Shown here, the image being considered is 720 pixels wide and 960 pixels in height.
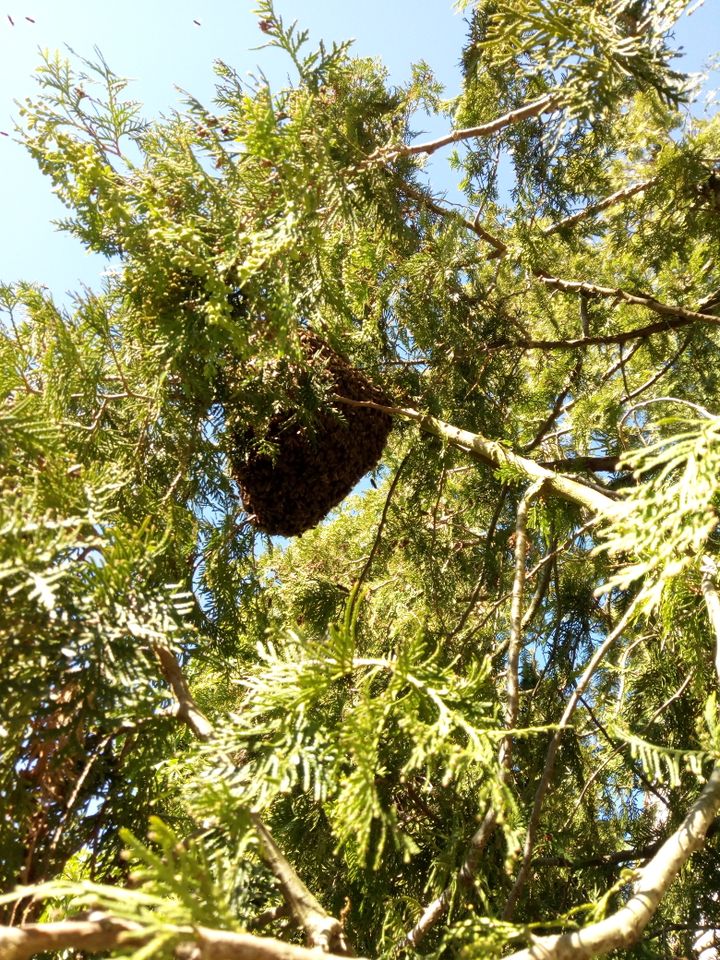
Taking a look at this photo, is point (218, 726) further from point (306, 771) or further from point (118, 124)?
point (118, 124)

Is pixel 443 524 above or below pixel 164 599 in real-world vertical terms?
above

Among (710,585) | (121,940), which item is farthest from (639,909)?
(121,940)

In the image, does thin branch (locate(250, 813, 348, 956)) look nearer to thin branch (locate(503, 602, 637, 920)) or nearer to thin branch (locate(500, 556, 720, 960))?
thin branch (locate(500, 556, 720, 960))

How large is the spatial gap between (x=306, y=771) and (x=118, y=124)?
77.6 inches

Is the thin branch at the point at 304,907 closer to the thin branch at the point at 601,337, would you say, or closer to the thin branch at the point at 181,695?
the thin branch at the point at 181,695

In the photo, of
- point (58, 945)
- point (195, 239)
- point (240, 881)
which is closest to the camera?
point (58, 945)

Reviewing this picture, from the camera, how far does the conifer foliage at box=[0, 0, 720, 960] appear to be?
1467mm

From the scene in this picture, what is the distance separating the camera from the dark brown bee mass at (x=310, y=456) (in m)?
2.71

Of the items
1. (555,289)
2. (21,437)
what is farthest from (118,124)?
(555,289)

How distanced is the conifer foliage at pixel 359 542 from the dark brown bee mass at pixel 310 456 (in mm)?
21

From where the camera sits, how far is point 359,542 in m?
4.59

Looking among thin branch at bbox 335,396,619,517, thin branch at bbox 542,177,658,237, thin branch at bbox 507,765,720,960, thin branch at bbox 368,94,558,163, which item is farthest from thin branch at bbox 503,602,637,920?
thin branch at bbox 542,177,658,237

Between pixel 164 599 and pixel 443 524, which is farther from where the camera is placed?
pixel 443 524

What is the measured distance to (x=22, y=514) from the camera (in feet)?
5.02
